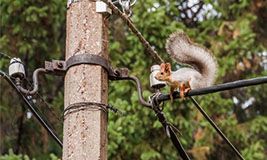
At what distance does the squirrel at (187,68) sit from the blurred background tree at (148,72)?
2809 mm

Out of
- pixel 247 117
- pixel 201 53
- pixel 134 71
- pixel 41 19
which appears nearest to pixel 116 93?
pixel 134 71

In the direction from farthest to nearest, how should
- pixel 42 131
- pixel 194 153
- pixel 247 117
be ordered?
pixel 247 117, pixel 42 131, pixel 194 153

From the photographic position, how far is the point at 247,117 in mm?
8023

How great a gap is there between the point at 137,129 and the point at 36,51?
1696 millimetres

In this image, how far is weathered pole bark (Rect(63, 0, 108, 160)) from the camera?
7.81 feet

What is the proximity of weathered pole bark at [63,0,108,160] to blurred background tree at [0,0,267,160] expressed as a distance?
3.11 meters

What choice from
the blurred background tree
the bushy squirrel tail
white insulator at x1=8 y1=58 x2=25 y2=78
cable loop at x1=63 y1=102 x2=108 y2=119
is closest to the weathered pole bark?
cable loop at x1=63 y1=102 x2=108 y2=119

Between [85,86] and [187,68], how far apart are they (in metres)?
0.55

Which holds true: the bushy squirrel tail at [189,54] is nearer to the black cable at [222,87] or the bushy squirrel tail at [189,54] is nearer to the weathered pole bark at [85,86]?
the black cable at [222,87]

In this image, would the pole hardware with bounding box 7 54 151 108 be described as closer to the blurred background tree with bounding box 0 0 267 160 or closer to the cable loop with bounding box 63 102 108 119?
the cable loop with bounding box 63 102 108 119

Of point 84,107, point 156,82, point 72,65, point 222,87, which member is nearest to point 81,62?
point 72,65

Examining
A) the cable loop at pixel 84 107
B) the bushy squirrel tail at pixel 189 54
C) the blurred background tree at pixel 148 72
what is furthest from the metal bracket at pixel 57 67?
the blurred background tree at pixel 148 72

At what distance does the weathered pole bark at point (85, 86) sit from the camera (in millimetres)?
2381

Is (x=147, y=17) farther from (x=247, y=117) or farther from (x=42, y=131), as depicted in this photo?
(x=247, y=117)
